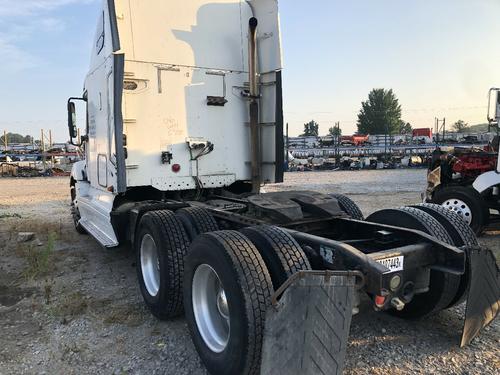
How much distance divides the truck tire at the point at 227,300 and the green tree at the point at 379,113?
69.3 m

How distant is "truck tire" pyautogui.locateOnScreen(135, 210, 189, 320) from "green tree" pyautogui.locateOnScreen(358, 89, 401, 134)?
68351 mm

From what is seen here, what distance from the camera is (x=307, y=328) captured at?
2.55m

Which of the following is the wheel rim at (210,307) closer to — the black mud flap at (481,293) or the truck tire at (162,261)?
the truck tire at (162,261)

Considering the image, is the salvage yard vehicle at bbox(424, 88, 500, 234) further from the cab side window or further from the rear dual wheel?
the cab side window

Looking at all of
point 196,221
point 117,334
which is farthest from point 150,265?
point 117,334

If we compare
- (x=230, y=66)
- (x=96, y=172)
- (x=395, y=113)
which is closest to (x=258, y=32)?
(x=230, y=66)

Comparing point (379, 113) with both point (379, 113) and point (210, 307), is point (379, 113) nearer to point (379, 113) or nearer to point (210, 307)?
point (379, 113)

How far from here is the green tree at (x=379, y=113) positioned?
6994 cm

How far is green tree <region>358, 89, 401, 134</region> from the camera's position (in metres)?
69.9

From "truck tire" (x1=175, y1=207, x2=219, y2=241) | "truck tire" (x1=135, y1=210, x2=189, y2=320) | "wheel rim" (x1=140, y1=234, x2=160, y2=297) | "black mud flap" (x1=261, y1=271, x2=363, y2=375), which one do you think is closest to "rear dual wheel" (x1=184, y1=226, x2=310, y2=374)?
"black mud flap" (x1=261, y1=271, x2=363, y2=375)

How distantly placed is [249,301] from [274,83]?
3976 mm

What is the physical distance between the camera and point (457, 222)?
416 centimetres

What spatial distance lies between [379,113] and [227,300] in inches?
2836

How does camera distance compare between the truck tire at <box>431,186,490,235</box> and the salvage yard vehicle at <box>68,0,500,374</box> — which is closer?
the salvage yard vehicle at <box>68,0,500,374</box>
